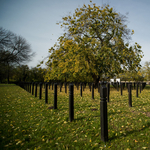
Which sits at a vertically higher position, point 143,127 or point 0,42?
point 0,42

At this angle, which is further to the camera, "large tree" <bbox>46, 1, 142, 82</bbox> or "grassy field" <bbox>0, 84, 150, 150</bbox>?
"large tree" <bbox>46, 1, 142, 82</bbox>

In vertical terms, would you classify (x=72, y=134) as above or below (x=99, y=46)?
below

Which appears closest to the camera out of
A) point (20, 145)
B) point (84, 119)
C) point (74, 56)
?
point (20, 145)

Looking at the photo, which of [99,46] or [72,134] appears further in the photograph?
[99,46]

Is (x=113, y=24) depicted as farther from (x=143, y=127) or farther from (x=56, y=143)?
(x=56, y=143)

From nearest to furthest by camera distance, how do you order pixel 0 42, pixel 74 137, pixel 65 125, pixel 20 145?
pixel 20 145
pixel 74 137
pixel 65 125
pixel 0 42

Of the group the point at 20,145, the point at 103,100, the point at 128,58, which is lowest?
the point at 20,145

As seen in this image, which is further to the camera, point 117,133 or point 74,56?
point 74,56

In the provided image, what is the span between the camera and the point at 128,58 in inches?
683

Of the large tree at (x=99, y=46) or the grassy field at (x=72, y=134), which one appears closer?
the grassy field at (x=72, y=134)

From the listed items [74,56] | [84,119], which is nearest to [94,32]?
[74,56]

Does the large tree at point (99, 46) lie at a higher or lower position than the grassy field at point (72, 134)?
higher

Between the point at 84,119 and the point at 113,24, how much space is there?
1679cm

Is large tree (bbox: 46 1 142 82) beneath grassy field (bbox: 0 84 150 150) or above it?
above
